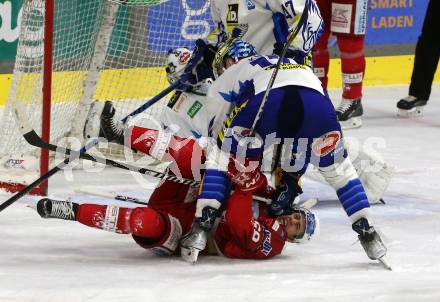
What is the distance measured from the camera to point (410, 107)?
6.52 m

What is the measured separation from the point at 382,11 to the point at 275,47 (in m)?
3.46

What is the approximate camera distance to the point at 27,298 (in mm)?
2959

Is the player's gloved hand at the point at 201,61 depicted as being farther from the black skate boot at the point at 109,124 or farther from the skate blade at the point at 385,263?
the skate blade at the point at 385,263

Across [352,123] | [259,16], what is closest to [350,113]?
[352,123]

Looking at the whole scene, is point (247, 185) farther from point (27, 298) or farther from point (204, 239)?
point (27, 298)

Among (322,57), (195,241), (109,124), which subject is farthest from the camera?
(322,57)

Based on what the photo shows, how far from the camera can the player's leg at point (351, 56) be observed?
6.09 meters

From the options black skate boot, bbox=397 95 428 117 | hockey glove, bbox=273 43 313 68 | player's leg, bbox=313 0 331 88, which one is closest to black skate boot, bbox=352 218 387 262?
hockey glove, bbox=273 43 313 68

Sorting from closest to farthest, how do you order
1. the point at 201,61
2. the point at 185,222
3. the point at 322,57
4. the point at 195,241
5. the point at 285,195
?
the point at 195,241 < the point at 185,222 < the point at 285,195 < the point at 201,61 < the point at 322,57

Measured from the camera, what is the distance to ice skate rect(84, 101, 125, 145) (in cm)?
484

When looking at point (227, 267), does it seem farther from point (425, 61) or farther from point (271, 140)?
point (425, 61)

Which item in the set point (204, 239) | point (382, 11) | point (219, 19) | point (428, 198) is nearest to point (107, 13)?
point (219, 19)

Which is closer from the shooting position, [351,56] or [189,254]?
[189,254]

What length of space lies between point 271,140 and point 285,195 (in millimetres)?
314
